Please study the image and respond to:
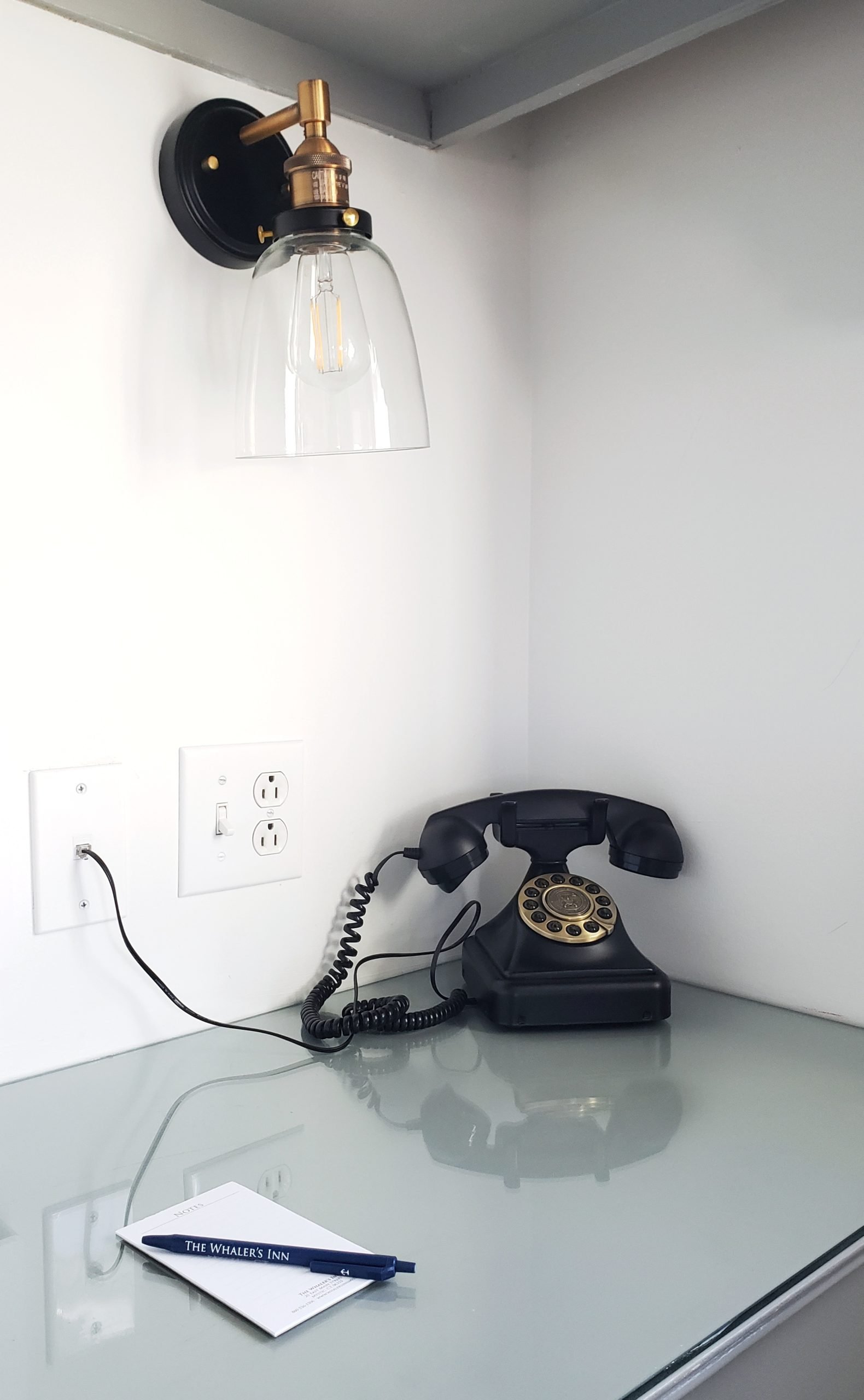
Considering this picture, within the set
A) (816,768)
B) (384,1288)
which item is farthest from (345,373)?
(384,1288)

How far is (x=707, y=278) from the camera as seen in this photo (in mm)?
1161

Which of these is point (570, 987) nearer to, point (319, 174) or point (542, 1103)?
point (542, 1103)

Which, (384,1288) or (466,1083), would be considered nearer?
(384,1288)

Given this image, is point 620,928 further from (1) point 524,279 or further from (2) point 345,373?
(1) point 524,279

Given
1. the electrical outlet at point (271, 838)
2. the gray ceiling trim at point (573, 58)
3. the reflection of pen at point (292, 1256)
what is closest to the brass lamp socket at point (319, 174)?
the gray ceiling trim at point (573, 58)

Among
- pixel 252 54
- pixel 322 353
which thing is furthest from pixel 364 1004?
pixel 252 54

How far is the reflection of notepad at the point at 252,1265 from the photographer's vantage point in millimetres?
621

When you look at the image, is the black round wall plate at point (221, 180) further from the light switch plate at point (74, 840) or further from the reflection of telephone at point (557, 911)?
the reflection of telephone at point (557, 911)

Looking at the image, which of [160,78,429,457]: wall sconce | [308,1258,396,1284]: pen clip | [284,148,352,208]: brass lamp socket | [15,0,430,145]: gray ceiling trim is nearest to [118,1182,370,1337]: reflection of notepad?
[308,1258,396,1284]: pen clip

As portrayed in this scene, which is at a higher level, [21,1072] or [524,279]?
[524,279]

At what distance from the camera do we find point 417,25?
1.07 meters

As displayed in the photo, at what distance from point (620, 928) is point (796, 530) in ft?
1.44

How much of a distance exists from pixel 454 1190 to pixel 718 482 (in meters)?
0.75

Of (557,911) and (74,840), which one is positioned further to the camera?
(557,911)
